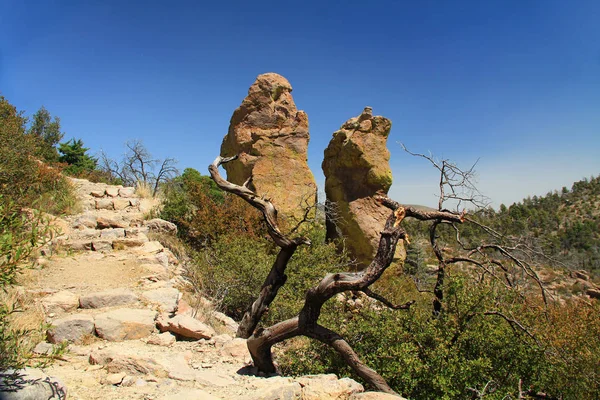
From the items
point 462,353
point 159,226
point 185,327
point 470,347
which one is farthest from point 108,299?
point 470,347

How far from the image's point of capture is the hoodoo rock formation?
1262 cm

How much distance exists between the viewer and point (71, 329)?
499cm

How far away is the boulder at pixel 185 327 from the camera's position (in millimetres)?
5438

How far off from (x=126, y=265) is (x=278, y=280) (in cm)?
428

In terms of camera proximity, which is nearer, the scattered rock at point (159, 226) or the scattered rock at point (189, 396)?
the scattered rock at point (189, 396)

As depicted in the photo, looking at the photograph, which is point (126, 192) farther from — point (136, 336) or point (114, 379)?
point (114, 379)

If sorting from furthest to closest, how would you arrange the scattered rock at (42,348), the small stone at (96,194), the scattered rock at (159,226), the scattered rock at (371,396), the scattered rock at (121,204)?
the small stone at (96,194) → the scattered rock at (121,204) → the scattered rock at (159,226) → the scattered rock at (42,348) → the scattered rock at (371,396)

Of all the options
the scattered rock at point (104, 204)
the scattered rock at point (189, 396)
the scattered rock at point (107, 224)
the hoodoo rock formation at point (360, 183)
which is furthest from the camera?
the scattered rock at point (104, 204)

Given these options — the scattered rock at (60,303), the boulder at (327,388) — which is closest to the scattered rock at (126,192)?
the scattered rock at (60,303)

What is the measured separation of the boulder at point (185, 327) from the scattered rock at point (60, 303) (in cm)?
149

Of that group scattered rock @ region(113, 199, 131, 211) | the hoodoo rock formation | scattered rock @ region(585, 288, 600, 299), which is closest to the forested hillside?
scattered rock @ region(585, 288, 600, 299)

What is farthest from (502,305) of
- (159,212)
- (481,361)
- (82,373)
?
(159,212)

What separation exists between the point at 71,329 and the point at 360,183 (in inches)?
388

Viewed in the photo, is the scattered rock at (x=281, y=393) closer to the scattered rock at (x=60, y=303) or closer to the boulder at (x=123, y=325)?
the boulder at (x=123, y=325)
